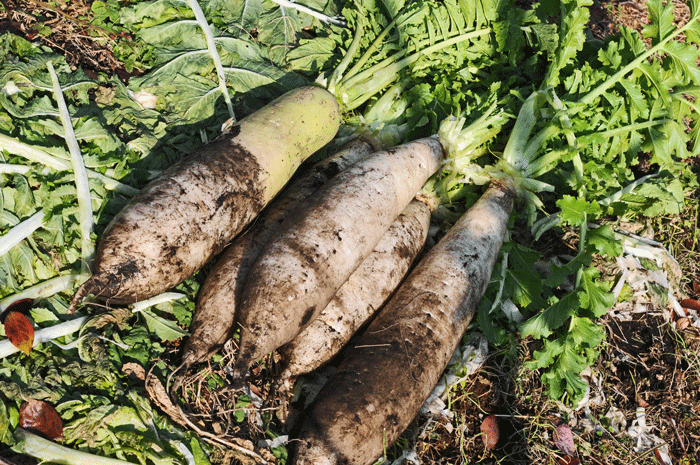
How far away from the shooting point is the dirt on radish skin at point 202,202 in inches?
105

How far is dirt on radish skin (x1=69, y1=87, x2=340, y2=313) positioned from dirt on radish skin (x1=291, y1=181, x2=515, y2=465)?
1.13 metres

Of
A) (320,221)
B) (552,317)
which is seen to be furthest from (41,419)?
(552,317)

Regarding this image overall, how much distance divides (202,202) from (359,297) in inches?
46.3

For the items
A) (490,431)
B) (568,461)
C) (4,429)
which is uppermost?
(4,429)

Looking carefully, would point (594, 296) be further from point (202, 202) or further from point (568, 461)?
point (202, 202)

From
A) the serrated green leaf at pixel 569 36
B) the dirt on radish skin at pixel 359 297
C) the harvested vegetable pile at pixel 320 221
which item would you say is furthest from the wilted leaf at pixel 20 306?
the serrated green leaf at pixel 569 36

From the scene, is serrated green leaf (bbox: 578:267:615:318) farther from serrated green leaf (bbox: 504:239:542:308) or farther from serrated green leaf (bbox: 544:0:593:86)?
serrated green leaf (bbox: 544:0:593:86)

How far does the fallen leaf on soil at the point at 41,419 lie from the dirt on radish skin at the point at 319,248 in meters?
0.85

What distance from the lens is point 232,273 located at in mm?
3055

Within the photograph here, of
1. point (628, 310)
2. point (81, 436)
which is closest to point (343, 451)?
point (81, 436)

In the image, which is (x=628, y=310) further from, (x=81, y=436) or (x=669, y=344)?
(x=81, y=436)

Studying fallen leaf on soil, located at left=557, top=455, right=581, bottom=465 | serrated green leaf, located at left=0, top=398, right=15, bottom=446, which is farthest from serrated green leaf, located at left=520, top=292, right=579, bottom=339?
serrated green leaf, located at left=0, top=398, right=15, bottom=446

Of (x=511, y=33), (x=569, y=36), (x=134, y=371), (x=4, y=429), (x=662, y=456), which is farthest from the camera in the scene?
(x=511, y=33)

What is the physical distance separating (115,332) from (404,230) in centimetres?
202
